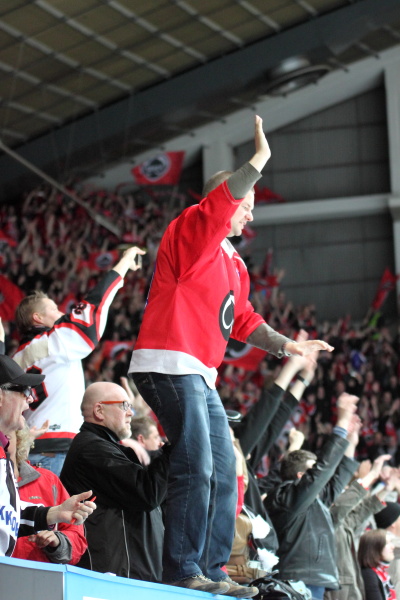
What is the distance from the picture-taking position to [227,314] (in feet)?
13.0

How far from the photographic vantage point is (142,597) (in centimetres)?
316

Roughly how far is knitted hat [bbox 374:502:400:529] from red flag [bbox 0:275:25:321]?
722 cm

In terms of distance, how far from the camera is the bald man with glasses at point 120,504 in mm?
3949

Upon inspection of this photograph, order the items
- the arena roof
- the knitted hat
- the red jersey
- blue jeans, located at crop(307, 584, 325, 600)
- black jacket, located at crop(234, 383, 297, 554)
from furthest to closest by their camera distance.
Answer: the arena roof
the knitted hat
blue jeans, located at crop(307, 584, 325, 600)
black jacket, located at crop(234, 383, 297, 554)
the red jersey

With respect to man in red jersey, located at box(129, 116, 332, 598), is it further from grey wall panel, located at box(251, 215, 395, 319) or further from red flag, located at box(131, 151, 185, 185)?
grey wall panel, located at box(251, 215, 395, 319)

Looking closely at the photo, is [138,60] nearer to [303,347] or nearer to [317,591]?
[317,591]

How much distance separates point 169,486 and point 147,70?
1717cm

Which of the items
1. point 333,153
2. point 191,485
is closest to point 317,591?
point 191,485

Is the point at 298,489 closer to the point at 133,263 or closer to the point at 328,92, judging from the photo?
the point at 133,263

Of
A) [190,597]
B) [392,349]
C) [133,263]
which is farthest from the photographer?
[392,349]

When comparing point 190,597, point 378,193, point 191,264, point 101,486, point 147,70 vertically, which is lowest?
point 190,597

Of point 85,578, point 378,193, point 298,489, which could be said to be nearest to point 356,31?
point 378,193

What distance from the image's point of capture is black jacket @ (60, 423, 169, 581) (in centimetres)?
396

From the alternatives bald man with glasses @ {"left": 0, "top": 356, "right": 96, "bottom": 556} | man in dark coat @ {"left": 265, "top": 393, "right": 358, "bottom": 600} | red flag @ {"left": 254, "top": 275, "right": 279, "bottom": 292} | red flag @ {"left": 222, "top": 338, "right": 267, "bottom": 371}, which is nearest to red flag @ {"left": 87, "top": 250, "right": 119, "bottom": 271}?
red flag @ {"left": 254, "top": 275, "right": 279, "bottom": 292}
